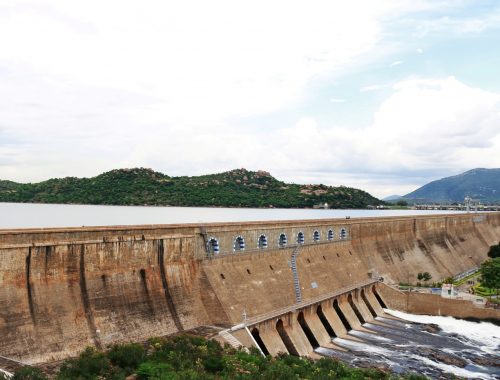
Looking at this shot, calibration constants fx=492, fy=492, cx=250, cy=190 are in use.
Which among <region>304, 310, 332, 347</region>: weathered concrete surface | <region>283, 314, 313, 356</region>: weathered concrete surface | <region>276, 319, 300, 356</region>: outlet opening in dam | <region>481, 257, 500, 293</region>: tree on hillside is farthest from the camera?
<region>481, 257, 500, 293</region>: tree on hillside

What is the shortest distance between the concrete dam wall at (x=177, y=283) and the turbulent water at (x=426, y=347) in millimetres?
2298

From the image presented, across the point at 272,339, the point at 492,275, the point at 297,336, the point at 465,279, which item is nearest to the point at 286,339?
the point at 297,336

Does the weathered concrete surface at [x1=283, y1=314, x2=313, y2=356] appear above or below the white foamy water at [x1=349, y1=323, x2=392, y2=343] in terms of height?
above

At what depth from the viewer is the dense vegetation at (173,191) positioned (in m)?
108

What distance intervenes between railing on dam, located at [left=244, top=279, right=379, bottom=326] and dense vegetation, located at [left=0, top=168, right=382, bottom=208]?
231ft

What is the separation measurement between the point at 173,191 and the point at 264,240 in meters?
80.8

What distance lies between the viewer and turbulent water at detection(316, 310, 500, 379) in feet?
119

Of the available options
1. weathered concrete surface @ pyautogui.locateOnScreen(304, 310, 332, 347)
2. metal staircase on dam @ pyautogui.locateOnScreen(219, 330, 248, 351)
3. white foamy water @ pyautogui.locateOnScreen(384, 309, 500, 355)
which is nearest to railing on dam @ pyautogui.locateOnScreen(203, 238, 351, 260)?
weathered concrete surface @ pyautogui.locateOnScreen(304, 310, 332, 347)

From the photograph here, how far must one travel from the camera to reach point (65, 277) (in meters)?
27.5

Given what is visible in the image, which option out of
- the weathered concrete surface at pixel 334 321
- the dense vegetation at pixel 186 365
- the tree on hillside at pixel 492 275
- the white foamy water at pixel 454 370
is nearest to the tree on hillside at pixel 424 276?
the tree on hillside at pixel 492 275

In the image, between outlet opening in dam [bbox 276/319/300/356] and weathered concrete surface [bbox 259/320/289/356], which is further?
outlet opening in dam [bbox 276/319/300/356]

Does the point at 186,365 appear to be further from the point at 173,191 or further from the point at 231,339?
the point at 173,191

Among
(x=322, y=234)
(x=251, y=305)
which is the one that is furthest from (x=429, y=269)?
(x=251, y=305)

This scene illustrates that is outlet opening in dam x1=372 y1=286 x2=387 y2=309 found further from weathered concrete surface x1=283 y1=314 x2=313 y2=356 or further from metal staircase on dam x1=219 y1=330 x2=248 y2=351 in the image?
metal staircase on dam x1=219 y1=330 x2=248 y2=351
